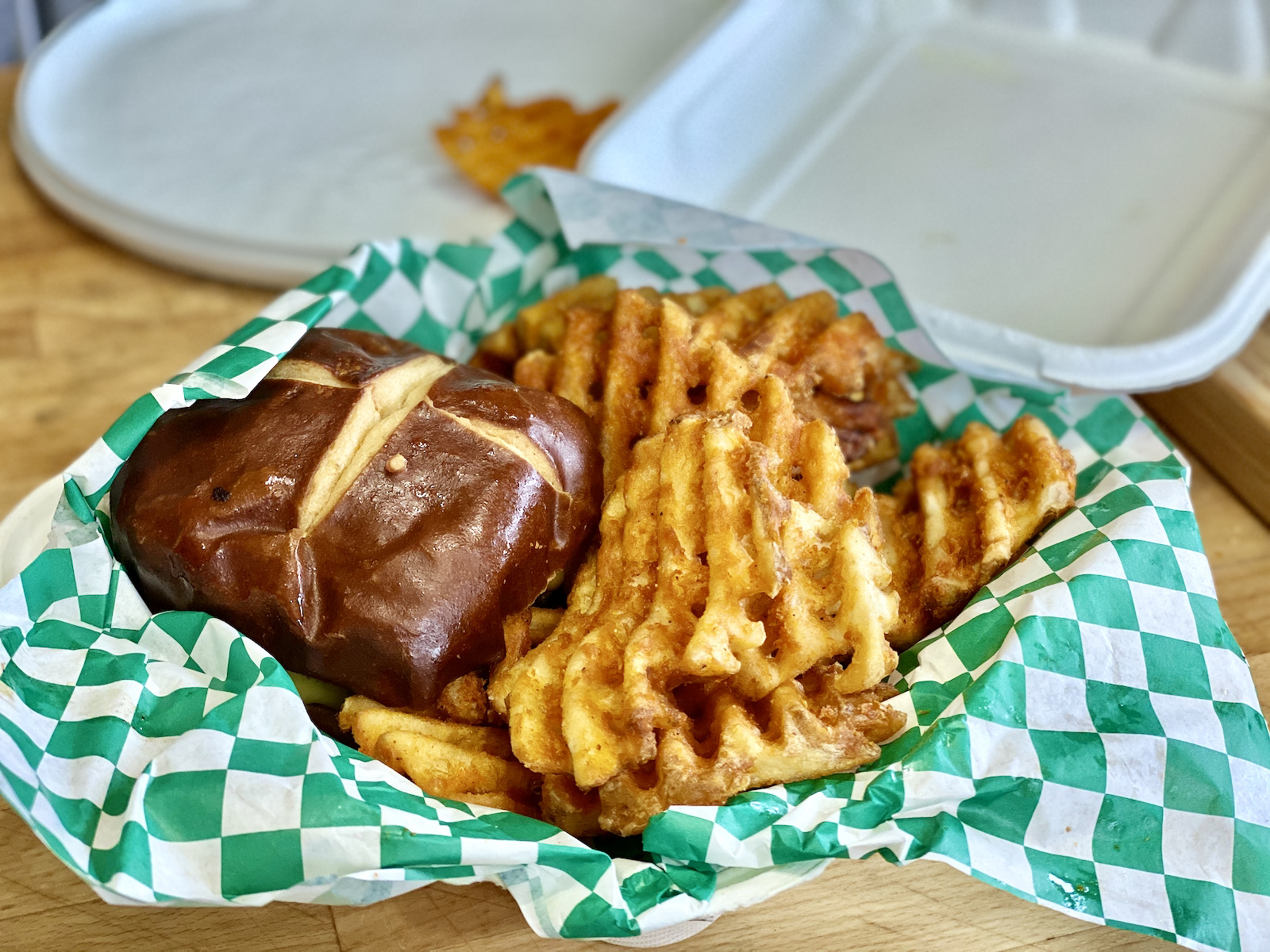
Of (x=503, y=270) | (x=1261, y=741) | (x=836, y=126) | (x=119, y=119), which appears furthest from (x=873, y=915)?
(x=119, y=119)

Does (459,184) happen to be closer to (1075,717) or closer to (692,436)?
(692,436)

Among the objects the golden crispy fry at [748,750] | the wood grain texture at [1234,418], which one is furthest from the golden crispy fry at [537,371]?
the wood grain texture at [1234,418]

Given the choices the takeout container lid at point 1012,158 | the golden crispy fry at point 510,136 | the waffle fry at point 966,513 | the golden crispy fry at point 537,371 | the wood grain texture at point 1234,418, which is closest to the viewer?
the waffle fry at point 966,513

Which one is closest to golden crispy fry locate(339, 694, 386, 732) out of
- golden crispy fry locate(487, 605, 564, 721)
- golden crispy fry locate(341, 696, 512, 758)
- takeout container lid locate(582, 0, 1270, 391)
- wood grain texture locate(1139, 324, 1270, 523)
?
golden crispy fry locate(341, 696, 512, 758)

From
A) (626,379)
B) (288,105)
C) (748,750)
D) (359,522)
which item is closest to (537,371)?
(626,379)

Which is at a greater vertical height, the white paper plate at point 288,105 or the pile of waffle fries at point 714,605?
the pile of waffle fries at point 714,605

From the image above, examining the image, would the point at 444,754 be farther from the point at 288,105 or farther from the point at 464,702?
the point at 288,105

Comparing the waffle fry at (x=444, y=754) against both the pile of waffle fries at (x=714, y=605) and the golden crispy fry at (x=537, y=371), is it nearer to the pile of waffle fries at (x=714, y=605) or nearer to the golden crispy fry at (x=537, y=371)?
the pile of waffle fries at (x=714, y=605)

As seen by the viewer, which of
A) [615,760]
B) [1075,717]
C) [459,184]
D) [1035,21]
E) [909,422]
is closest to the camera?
[615,760]
